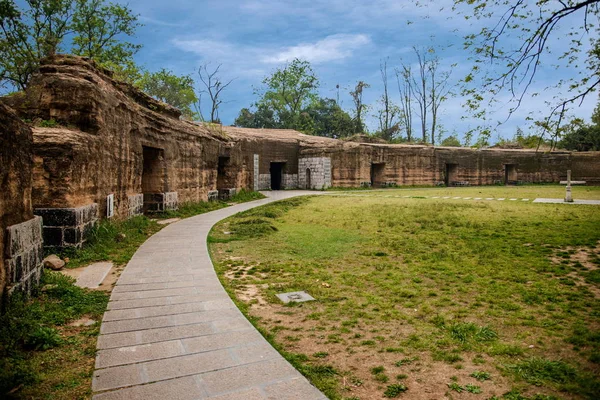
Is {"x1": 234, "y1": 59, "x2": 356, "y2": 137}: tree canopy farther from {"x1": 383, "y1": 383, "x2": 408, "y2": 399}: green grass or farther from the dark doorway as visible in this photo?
{"x1": 383, "y1": 383, "x2": 408, "y2": 399}: green grass

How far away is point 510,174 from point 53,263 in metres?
39.9

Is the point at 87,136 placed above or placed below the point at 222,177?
above

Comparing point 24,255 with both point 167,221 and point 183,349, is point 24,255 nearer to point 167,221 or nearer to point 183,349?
point 183,349

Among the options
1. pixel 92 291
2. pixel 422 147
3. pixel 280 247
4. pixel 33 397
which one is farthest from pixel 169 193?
pixel 422 147

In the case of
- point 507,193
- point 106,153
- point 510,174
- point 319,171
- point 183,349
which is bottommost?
point 183,349

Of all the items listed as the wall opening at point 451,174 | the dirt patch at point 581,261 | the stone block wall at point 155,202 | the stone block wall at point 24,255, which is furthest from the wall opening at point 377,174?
the stone block wall at point 24,255

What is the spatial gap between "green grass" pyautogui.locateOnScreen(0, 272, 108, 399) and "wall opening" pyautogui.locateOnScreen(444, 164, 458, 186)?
116 feet

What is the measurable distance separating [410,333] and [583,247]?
6.04 meters

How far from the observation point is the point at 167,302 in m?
4.71

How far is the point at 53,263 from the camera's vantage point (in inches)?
231

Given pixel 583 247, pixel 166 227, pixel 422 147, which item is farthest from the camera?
pixel 422 147

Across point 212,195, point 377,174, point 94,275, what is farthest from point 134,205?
point 377,174

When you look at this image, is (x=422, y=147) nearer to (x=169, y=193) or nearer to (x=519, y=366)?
(x=169, y=193)

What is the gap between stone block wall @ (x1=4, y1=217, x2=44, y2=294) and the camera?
3967mm
